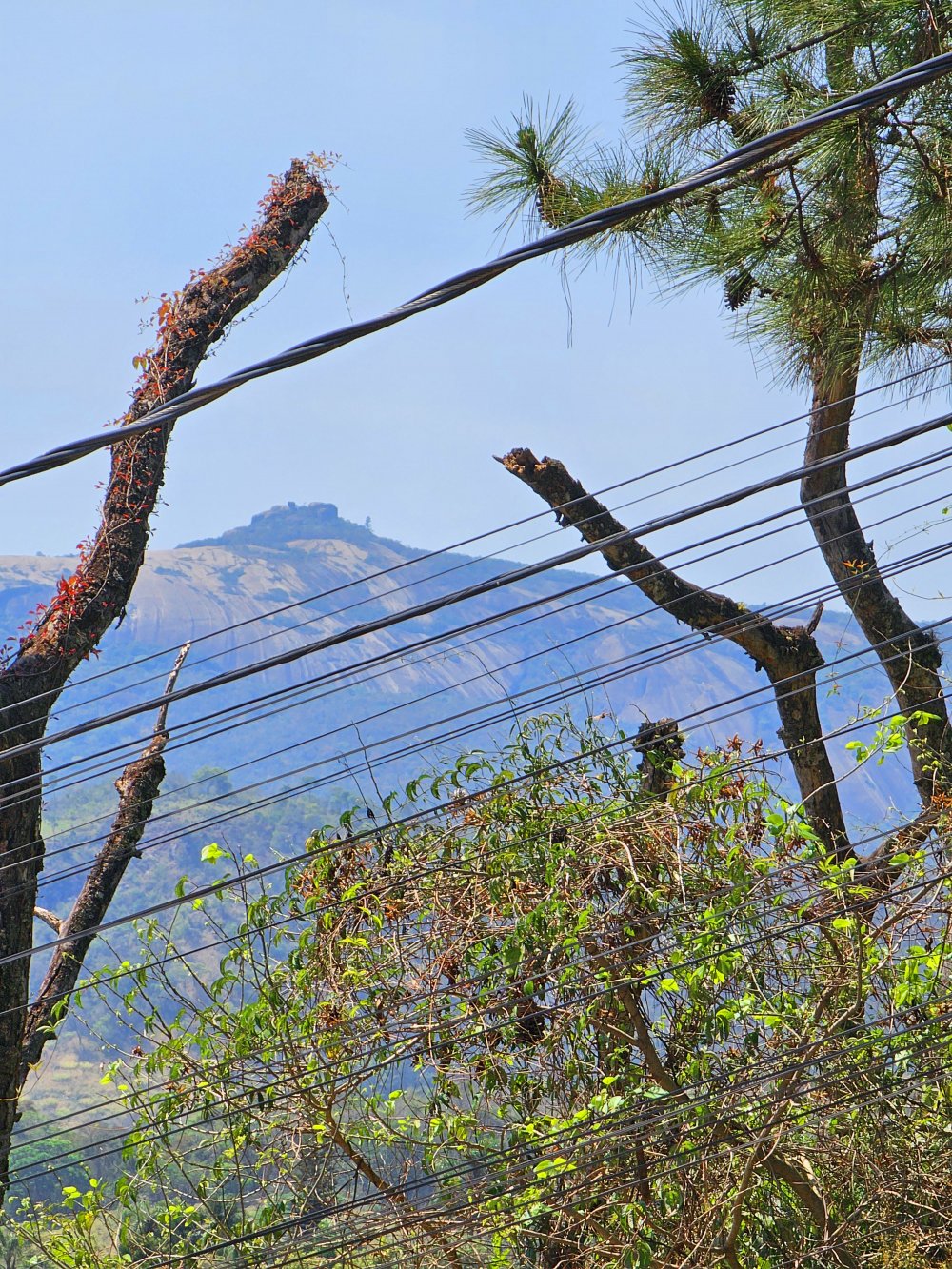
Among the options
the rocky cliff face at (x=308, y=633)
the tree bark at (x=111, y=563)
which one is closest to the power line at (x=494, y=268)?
the tree bark at (x=111, y=563)

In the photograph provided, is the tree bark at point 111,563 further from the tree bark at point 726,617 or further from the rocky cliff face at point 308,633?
the rocky cliff face at point 308,633

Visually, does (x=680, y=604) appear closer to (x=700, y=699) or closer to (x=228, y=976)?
(x=228, y=976)

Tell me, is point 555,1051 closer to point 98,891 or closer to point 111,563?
point 98,891

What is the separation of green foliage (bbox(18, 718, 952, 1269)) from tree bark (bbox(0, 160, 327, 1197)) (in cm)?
128

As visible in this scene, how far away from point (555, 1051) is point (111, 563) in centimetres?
361

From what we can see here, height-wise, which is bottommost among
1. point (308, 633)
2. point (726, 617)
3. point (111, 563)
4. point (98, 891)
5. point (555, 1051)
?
→ point (555, 1051)

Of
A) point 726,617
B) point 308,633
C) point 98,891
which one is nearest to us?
point 98,891

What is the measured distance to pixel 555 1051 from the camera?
3484mm

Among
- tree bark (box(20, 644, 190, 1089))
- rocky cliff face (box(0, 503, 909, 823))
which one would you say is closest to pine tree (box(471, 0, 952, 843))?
tree bark (box(20, 644, 190, 1089))

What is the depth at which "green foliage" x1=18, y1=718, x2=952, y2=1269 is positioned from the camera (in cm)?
312

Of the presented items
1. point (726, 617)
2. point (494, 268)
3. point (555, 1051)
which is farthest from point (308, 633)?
point (494, 268)

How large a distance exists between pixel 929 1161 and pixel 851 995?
0.52 metres

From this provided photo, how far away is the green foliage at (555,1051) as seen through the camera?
10.2ft

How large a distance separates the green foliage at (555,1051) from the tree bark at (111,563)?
1284 millimetres
